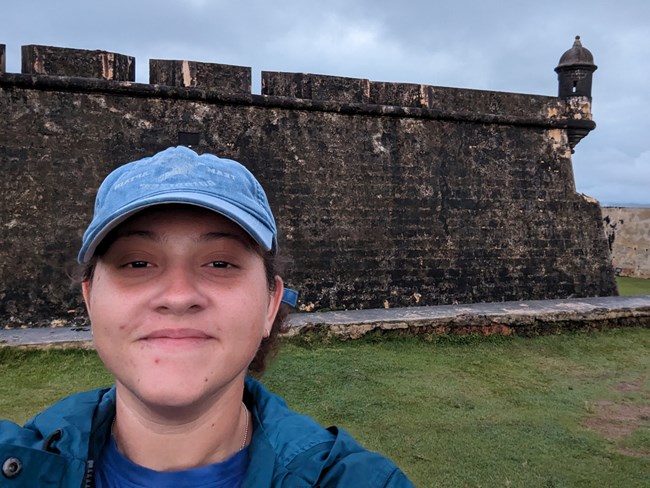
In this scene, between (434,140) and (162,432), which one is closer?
(162,432)

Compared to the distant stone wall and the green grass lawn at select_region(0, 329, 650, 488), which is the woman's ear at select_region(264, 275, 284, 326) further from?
the distant stone wall

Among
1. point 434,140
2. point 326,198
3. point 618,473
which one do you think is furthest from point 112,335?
point 434,140

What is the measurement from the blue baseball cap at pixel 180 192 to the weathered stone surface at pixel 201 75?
208 inches

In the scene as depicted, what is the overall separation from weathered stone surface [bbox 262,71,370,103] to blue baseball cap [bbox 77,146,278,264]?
5.52 metres

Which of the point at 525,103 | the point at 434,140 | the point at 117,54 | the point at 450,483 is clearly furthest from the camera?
the point at 525,103

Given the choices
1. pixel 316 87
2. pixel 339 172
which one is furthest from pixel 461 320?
pixel 316 87

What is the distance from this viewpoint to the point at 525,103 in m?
7.56

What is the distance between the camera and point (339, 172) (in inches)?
258

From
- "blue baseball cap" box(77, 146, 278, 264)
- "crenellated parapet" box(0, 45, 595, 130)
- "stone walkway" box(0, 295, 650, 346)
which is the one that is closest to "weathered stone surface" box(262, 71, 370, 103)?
"crenellated parapet" box(0, 45, 595, 130)

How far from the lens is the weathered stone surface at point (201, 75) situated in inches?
231

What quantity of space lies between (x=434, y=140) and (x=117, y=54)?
4052mm

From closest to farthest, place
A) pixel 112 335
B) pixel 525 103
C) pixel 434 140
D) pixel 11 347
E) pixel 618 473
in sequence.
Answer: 1. pixel 112 335
2. pixel 618 473
3. pixel 11 347
4. pixel 434 140
5. pixel 525 103

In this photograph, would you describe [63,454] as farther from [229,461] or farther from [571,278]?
[571,278]

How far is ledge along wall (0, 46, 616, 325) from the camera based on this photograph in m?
5.38
